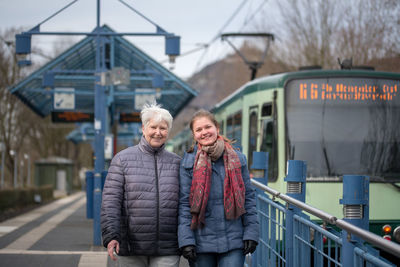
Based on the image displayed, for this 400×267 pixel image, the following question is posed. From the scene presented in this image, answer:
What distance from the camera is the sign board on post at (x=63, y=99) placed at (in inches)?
707

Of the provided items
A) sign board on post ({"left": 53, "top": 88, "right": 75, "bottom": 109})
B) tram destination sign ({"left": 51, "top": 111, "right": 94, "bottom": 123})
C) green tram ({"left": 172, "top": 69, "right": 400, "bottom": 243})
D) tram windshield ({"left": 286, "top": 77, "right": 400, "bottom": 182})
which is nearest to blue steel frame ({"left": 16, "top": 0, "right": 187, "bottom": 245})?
green tram ({"left": 172, "top": 69, "right": 400, "bottom": 243})

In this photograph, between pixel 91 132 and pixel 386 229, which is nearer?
pixel 386 229

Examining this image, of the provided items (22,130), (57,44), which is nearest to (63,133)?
(57,44)

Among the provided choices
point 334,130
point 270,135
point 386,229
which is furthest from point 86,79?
point 386,229

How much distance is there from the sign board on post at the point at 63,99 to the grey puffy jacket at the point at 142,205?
14.0 m

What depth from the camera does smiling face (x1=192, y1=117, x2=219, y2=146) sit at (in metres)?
4.34

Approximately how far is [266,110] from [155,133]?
5.35 metres

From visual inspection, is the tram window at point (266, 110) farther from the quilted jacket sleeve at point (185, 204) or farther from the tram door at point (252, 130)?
the quilted jacket sleeve at point (185, 204)

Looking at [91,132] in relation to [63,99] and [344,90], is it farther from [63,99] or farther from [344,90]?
[344,90]

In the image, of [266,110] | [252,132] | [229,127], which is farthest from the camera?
[229,127]

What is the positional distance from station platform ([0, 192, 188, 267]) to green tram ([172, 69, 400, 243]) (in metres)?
2.09

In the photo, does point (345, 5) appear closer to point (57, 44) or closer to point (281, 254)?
point (281, 254)

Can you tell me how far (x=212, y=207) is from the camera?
4.28m

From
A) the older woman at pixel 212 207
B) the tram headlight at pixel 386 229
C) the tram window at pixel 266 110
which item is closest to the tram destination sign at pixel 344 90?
the tram window at pixel 266 110
